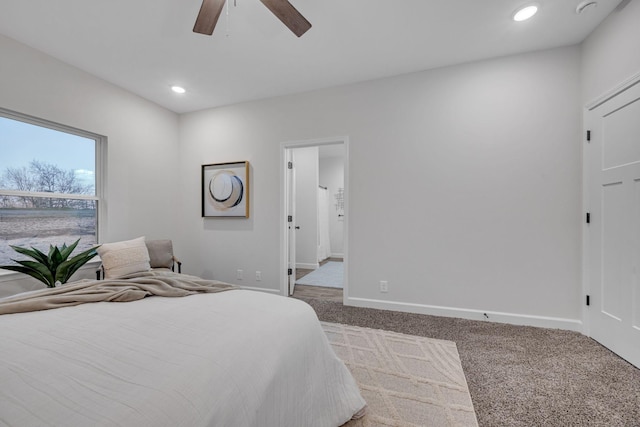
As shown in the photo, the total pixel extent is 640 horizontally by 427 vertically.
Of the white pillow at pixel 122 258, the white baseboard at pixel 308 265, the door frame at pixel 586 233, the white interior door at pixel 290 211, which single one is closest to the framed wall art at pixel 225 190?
the white interior door at pixel 290 211

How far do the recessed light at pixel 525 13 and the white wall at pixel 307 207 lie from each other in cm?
373

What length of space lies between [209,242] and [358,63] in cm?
291

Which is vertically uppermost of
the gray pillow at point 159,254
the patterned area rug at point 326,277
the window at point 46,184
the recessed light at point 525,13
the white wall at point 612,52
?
the recessed light at point 525,13

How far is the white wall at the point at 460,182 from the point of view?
240 cm

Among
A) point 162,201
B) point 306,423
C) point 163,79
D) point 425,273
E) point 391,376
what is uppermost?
point 163,79

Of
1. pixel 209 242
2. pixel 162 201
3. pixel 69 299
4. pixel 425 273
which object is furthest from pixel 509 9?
pixel 162 201

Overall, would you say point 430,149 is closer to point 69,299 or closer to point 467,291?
point 467,291

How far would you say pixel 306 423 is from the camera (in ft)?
3.51

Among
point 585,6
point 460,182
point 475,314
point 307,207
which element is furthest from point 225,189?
point 585,6

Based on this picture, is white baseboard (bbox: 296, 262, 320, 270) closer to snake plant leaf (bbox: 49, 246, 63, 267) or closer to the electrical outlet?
the electrical outlet

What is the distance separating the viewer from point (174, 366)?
80 cm

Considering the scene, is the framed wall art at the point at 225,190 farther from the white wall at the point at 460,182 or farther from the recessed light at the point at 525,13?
the recessed light at the point at 525,13

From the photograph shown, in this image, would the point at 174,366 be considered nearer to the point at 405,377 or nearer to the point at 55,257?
the point at 405,377

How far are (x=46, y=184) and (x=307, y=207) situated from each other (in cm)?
376
